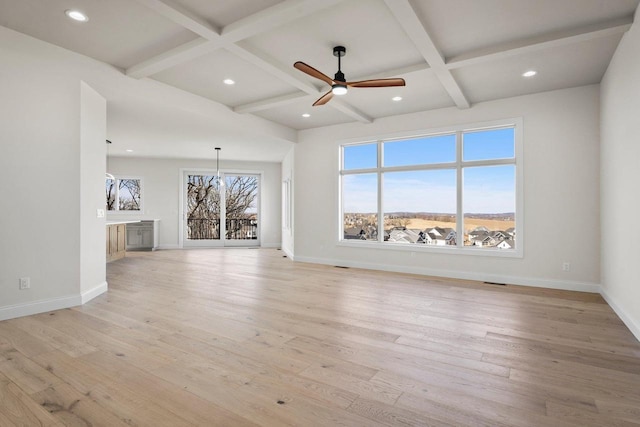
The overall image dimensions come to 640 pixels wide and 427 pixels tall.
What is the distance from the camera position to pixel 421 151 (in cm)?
605

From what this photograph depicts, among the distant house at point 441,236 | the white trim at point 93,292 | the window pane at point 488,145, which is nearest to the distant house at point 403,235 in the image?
the distant house at point 441,236

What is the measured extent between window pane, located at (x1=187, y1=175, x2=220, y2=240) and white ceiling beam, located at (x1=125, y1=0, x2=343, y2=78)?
22.1 ft

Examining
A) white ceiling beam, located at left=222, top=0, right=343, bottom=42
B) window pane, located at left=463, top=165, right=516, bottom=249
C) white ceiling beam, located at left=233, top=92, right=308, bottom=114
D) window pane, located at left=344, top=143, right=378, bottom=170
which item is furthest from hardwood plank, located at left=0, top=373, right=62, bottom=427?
window pane, located at left=344, top=143, right=378, bottom=170

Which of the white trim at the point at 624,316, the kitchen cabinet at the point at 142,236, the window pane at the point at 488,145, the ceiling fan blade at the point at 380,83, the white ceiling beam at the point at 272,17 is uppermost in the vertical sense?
the white ceiling beam at the point at 272,17

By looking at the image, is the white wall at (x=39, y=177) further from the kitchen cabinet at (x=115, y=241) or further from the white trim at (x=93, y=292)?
the kitchen cabinet at (x=115, y=241)

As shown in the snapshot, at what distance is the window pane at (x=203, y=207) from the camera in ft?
33.4

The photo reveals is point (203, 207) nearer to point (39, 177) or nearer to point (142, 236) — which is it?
point (142, 236)

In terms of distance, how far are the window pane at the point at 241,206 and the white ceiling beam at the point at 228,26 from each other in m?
6.74

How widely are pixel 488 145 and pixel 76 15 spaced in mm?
5559

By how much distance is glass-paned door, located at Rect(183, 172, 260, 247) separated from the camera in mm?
10156

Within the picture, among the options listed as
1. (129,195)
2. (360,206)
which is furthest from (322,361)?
(129,195)

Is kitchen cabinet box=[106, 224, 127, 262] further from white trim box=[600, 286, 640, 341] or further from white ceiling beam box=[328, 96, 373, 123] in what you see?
white trim box=[600, 286, 640, 341]

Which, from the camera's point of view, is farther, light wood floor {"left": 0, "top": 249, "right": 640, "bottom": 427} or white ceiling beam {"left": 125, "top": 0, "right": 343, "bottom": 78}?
white ceiling beam {"left": 125, "top": 0, "right": 343, "bottom": 78}

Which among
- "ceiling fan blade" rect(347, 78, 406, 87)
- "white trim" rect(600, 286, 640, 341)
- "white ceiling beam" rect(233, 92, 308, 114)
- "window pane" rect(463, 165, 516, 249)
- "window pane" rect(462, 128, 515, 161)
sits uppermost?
"white ceiling beam" rect(233, 92, 308, 114)
